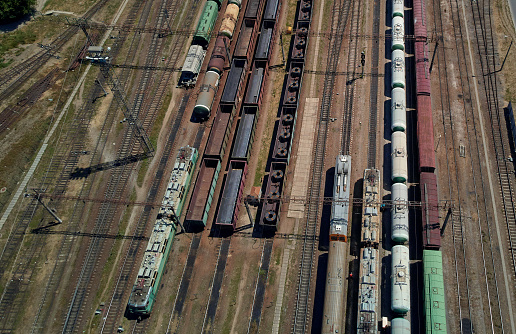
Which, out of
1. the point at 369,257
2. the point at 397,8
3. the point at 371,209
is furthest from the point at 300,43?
the point at 369,257

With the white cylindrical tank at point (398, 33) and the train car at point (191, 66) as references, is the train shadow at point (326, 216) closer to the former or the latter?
the white cylindrical tank at point (398, 33)

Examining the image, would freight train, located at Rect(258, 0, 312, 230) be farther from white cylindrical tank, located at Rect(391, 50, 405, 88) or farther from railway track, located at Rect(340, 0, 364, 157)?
white cylindrical tank, located at Rect(391, 50, 405, 88)

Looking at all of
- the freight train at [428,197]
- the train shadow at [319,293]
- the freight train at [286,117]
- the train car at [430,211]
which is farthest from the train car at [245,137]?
the train car at [430,211]

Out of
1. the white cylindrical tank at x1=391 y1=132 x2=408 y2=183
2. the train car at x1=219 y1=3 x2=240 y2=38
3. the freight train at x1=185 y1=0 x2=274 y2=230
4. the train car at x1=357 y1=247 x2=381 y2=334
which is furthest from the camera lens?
the train car at x1=219 y1=3 x2=240 y2=38

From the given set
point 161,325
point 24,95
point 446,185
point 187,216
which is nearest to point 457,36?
point 446,185

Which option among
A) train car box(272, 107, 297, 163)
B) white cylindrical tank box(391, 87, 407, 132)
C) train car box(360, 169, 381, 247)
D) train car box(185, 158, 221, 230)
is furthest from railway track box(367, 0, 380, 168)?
train car box(185, 158, 221, 230)

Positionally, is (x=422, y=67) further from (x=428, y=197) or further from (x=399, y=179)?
(x=428, y=197)

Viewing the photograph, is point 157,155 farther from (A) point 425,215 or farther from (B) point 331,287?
(A) point 425,215
